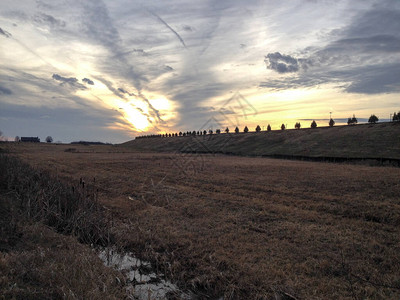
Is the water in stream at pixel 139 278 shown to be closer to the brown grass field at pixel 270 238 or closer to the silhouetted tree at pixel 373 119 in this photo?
the brown grass field at pixel 270 238

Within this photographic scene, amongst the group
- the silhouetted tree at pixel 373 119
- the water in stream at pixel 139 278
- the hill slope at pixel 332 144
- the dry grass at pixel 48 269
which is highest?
the silhouetted tree at pixel 373 119

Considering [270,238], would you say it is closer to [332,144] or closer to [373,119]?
[332,144]

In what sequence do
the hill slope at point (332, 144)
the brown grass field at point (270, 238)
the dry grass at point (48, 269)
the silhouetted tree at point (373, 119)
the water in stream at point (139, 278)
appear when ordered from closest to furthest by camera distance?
the dry grass at point (48, 269), the water in stream at point (139, 278), the brown grass field at point (270, 238), the hill slope at point (332, 144), the silhouetted tree at point (373, 119)

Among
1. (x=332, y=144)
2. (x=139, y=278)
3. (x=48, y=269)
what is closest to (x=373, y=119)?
(x=332, y=144)

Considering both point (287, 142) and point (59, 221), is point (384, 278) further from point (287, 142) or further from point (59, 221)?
point (287, 142)

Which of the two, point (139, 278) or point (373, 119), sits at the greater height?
point (373, 119)

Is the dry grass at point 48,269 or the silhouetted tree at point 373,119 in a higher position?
the silhouetted tree at point 373,119

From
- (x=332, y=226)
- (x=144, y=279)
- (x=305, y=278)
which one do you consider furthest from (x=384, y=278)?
(x=144, y=279)

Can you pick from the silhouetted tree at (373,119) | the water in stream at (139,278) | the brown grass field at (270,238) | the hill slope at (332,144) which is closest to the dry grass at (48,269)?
the water in stream at (139,278)

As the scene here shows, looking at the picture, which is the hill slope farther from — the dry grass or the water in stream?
the dry grass

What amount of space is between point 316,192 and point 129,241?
11828 millimetres

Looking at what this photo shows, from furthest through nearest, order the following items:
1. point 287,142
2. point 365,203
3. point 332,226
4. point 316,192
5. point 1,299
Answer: point 287,142 → point 316,192 → point 365,203 → point 332,226 → point 1,299

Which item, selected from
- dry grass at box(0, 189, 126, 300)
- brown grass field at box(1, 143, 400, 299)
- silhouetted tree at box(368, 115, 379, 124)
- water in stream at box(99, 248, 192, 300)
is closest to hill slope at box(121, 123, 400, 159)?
silhouetted tree at box(368, 115, 379, 124)

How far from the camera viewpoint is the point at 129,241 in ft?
25.8
